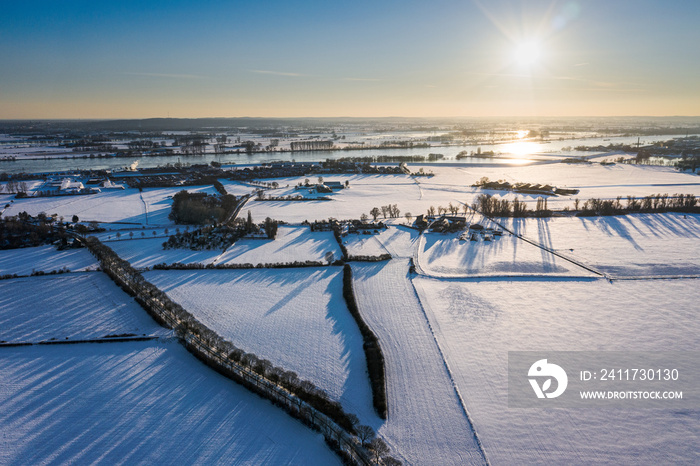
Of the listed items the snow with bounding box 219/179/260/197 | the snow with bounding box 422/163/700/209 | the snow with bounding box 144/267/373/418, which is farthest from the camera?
the snow with bounding box 219/179/260/197

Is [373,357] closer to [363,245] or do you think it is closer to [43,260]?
[363,245]

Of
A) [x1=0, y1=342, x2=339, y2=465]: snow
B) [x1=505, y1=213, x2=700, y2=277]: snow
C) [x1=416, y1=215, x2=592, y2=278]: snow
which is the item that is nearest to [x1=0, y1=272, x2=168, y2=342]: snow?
[x1=0, y1=342, x2=339, y2=465]: snow

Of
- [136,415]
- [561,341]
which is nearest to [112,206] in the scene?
[136,415]

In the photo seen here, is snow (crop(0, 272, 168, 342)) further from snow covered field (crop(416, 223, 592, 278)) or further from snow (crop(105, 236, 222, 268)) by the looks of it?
snow covered field (crop(416, 223, 592, 278))

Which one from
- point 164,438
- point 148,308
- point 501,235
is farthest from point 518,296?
point 148,308

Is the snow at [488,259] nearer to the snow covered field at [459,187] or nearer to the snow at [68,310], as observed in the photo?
the snow covered field at [459,187]

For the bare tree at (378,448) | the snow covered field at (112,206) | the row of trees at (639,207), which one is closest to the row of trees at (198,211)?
the snow covered field at (112,206)

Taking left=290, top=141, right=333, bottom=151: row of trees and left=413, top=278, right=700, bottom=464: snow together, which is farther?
left=290, top=141, right=333, bottom=151: row of trees
